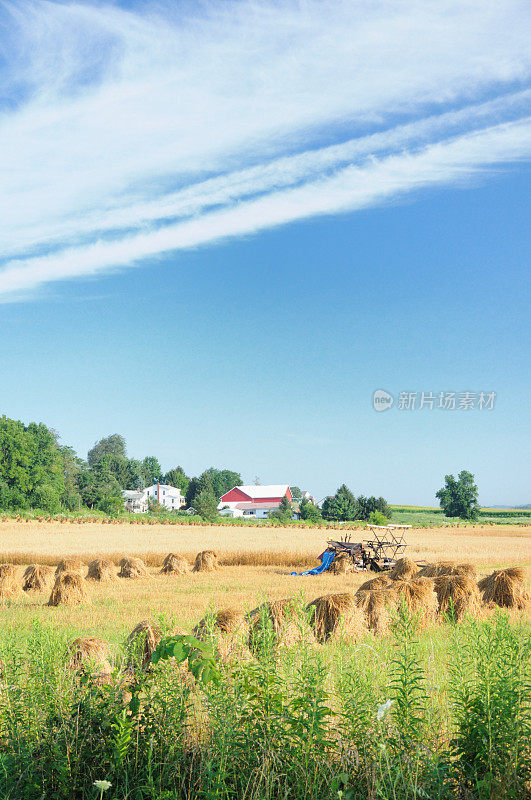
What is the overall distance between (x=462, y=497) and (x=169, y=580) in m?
100

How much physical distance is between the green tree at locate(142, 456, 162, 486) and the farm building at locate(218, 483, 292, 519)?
4208 centimetres

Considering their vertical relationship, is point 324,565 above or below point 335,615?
below

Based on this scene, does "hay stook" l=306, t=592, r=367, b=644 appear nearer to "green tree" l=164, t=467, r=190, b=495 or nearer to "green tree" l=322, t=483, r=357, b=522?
"green tree" l=322, t=483, r=357, b=522

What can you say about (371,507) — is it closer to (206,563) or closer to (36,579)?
(206,563)

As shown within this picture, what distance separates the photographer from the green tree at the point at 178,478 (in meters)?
163

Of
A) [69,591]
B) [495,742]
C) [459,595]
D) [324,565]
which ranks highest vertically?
[495,742]

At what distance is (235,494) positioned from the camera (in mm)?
128750

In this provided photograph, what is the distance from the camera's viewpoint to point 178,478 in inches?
6457

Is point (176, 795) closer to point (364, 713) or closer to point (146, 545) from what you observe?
point (364, 713)

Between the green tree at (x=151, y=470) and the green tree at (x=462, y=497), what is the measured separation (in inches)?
3065

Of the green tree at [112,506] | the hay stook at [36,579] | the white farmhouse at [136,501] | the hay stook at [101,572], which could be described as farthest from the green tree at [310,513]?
the white farmhouse at [136,501]

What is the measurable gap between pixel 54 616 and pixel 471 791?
13.0 metres

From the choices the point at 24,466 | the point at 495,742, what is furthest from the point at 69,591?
the point at 24,466

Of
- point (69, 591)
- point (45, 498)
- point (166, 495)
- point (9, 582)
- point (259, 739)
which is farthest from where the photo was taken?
point (166, 495)
